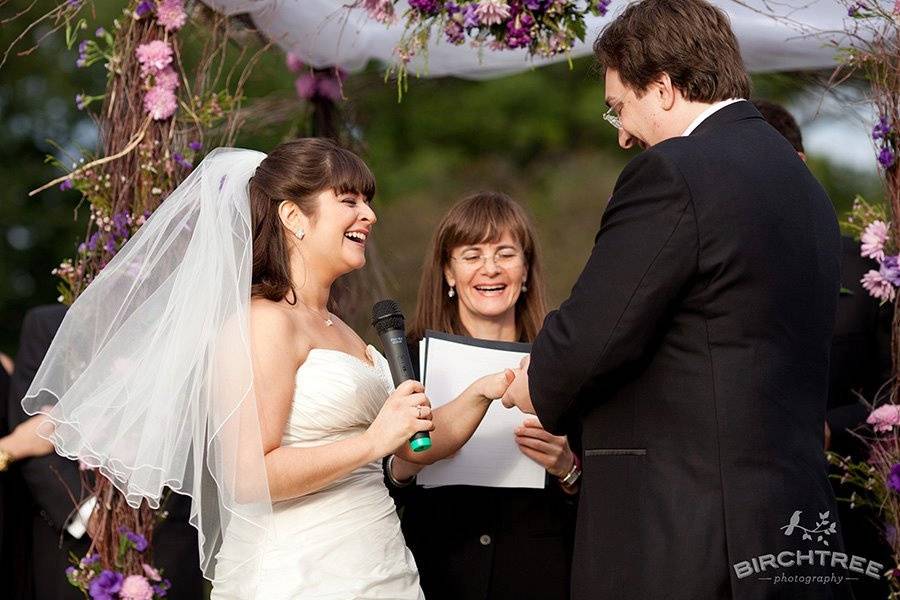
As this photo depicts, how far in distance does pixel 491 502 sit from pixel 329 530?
80 centimetres

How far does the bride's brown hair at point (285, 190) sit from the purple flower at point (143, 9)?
0.92 m

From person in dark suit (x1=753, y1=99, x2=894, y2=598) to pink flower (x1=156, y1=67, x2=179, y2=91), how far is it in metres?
2.20

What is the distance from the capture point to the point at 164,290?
3.73 meters

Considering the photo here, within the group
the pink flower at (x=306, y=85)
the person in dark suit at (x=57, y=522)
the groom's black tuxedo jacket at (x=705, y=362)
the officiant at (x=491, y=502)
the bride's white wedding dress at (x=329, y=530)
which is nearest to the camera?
the groom's black tuxedo jacket at (x=705, y=362)

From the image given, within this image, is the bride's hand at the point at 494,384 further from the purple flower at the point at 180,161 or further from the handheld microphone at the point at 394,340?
the purple flower at the point at 180,161

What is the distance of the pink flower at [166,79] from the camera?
4.32 m

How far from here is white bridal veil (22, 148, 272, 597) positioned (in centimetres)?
343

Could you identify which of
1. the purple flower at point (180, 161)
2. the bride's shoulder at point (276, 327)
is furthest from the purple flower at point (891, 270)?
the purple flower at point (180, 161)

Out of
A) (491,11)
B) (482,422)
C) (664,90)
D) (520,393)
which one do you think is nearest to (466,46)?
(491,11)

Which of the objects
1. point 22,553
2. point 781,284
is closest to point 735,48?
point 781,284

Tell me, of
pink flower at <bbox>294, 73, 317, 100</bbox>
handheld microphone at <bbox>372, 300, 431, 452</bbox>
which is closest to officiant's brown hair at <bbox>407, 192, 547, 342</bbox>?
handheld microphone at <bbox>372, 300, 431, 452</bbox>

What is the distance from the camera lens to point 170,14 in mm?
4324

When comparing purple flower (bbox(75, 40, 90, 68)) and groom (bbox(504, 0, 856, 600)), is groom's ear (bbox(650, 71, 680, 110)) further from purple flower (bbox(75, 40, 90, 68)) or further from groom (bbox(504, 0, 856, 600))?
purple flower (bbox(75, 40, 90, 68))

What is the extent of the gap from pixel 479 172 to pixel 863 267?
1012cm
